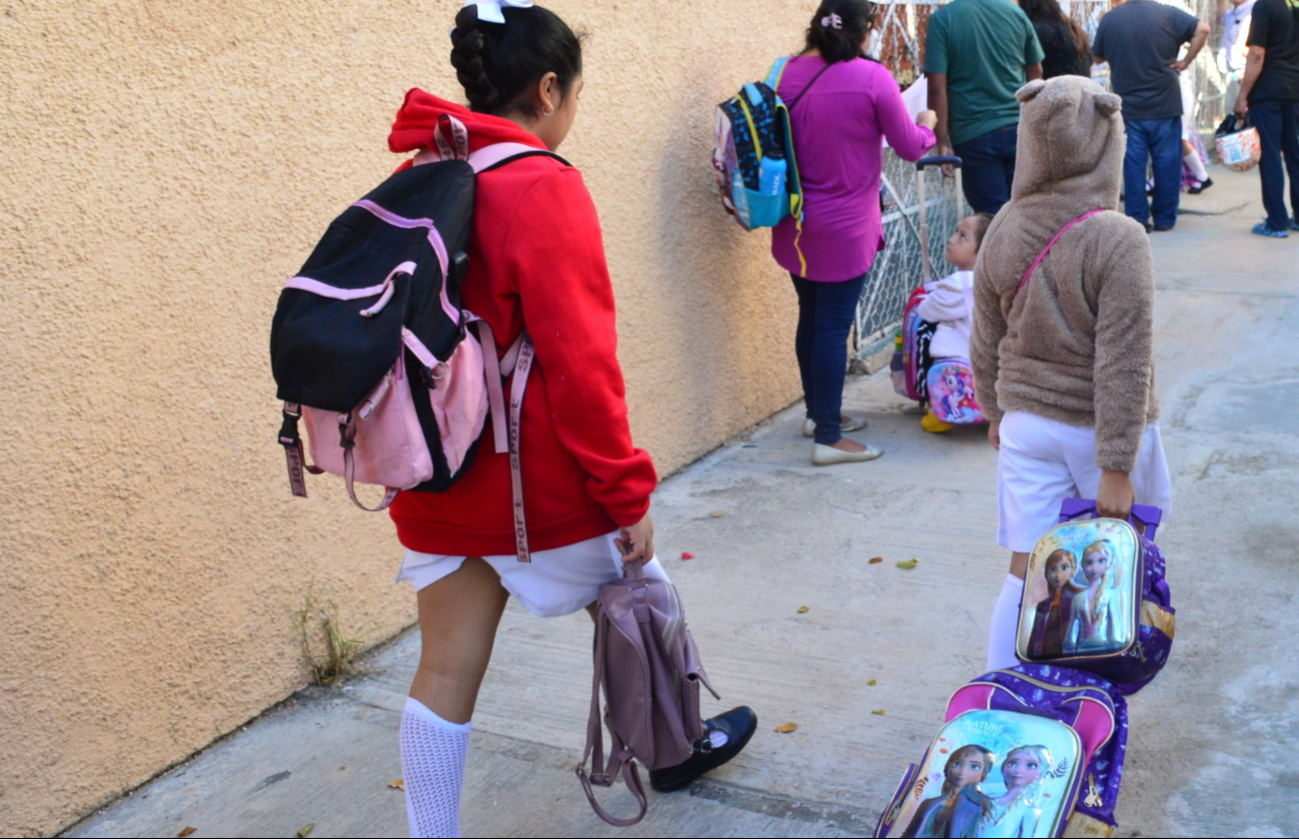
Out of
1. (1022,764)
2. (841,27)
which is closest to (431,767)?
(1022,764)

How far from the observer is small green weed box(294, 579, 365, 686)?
3.38 metres

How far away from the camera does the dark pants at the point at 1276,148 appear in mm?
8734

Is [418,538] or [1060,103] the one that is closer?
[418,538]

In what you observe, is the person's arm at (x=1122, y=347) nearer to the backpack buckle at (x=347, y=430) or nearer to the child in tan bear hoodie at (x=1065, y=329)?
the child in tan bear hoodie at (x=1065, y=329)

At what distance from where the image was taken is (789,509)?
4602 millimetres

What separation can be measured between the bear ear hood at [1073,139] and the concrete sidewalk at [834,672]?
1.33 metres

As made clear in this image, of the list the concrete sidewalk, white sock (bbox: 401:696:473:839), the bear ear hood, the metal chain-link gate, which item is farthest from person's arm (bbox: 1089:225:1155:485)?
the metal chain-link gate

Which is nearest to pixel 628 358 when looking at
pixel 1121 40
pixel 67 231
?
pixel 67 231

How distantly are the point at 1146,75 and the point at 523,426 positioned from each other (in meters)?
8.31

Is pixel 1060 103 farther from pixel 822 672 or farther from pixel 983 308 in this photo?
pixel 822 672

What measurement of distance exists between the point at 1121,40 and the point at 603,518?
8.26 metres

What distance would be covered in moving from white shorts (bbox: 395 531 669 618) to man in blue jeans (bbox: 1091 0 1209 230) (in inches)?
310

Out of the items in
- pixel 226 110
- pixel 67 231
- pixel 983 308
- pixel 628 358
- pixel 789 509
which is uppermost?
pixel 226 110

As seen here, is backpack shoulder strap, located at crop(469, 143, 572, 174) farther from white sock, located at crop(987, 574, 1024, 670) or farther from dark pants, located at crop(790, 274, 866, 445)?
dark pants, located at crop(790, 274, 866, 445)
